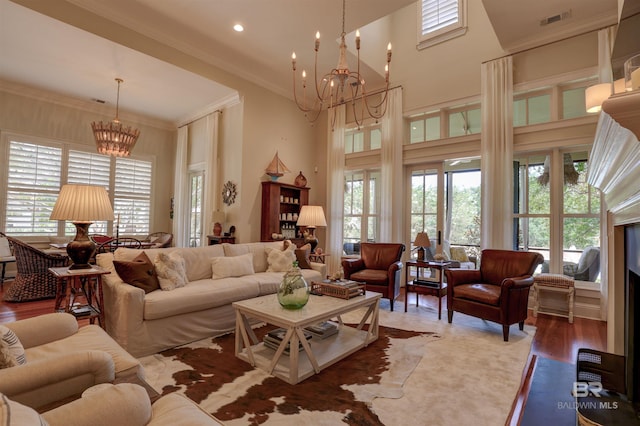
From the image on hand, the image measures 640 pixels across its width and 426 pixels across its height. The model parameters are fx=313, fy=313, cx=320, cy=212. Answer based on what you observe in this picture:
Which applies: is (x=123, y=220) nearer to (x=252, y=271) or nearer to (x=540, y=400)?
(x=252, y=271)

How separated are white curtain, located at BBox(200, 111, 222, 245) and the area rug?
3541 mm

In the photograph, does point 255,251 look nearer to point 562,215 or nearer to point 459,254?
point 459,254

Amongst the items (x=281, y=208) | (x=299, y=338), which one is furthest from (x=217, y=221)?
(x=299, y=338)

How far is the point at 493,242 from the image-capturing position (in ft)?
15.4

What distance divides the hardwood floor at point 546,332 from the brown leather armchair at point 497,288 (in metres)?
0.32

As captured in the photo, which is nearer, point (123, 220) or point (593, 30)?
point (593, 30)

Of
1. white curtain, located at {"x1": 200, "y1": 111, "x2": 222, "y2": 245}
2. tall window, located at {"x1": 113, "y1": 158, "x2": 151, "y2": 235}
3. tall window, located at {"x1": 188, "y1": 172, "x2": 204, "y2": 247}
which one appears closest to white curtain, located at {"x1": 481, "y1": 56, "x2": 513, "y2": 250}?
white curtain, located at {"x1": 200, "y1": 111, "x2": 222, "y2": 245}

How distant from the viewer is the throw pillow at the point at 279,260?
4.42 metres

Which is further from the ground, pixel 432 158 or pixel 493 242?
pixel 432 158

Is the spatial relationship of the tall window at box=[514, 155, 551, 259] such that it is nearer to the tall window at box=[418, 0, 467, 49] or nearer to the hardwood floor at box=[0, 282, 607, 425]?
the hardwood floor at box=[0, 282, 607, 425]

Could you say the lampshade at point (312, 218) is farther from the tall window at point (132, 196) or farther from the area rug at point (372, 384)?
the tall window at point (132, 196)

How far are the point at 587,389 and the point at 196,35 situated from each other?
19.3 ft

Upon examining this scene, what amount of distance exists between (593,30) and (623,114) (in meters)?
4.61

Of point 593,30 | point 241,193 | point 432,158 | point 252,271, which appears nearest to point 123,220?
point 241,193
